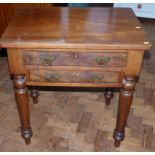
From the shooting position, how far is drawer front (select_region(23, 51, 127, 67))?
0.92 metres

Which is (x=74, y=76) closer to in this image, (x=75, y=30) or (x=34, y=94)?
(x=75, y=30)

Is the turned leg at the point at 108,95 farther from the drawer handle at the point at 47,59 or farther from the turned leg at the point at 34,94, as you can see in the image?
the drawer handle at the point at 47,59

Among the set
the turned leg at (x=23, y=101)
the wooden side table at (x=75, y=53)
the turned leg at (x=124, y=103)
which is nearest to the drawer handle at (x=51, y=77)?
the wooden side table at (x=75, y=53)

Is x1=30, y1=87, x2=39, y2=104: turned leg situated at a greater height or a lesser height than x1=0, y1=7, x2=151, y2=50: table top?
lesser

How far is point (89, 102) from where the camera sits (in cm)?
161

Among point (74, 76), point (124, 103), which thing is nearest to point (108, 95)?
point (124, 103)

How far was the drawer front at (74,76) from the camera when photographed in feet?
3.19

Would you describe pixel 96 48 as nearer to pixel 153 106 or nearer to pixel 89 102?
pixel 89 102

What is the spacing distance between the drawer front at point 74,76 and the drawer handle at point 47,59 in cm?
5

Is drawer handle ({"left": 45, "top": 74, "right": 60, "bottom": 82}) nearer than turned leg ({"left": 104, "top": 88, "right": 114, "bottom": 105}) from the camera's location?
Yes

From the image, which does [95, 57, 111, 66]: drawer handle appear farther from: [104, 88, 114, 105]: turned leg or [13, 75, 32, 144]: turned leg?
[104, 88, 114, 105]: turned leg

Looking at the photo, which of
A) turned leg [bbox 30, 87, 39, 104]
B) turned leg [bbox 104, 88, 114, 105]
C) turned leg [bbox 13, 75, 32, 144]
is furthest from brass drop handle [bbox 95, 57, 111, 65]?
turned leg [bbox 30, 87, 39, 104]

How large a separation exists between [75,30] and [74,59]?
0.15 meters

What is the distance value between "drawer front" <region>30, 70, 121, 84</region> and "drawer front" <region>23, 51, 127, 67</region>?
43 millimetres
